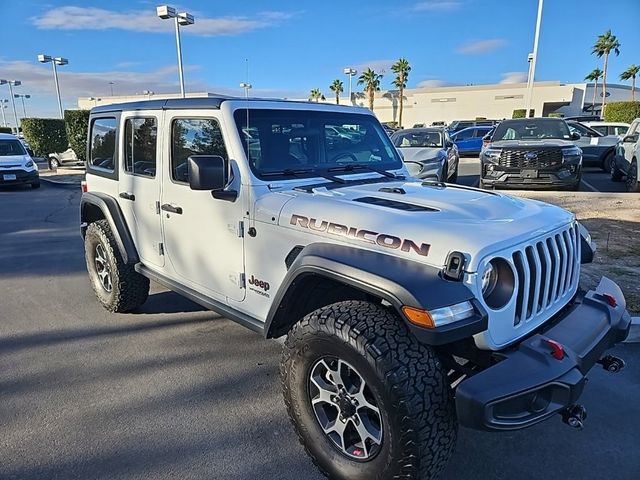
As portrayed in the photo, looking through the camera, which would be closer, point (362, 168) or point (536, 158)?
point (362, 168)

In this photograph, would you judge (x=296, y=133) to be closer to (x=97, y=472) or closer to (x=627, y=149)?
(x=97, y=472)

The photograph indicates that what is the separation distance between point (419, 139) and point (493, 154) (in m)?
1.97

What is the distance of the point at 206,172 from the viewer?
2701 mm

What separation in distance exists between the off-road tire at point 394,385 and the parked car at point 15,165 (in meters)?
14.7

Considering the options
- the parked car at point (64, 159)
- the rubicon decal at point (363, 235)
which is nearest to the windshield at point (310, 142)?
the rubicon decal at point (363, 235)

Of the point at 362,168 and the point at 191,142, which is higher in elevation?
the point at 191,142

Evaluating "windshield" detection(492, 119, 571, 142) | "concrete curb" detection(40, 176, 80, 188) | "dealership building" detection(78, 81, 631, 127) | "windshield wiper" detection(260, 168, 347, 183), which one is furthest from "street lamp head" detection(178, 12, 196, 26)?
"dealership building" detection(78, 81, 631, 127)

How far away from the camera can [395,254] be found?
2189 millimetres

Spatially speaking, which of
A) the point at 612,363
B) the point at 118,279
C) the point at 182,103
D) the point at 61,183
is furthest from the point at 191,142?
the point at 61,183

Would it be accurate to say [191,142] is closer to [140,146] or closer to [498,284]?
[140,146]

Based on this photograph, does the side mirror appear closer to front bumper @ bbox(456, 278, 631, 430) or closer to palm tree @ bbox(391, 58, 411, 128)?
front bumper @ bbox(456, 278, 631, 430)

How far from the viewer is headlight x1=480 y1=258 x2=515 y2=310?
2.14 meters

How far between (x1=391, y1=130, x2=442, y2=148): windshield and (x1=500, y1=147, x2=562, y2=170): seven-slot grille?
1809 mm

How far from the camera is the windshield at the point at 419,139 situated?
10.9 metres
